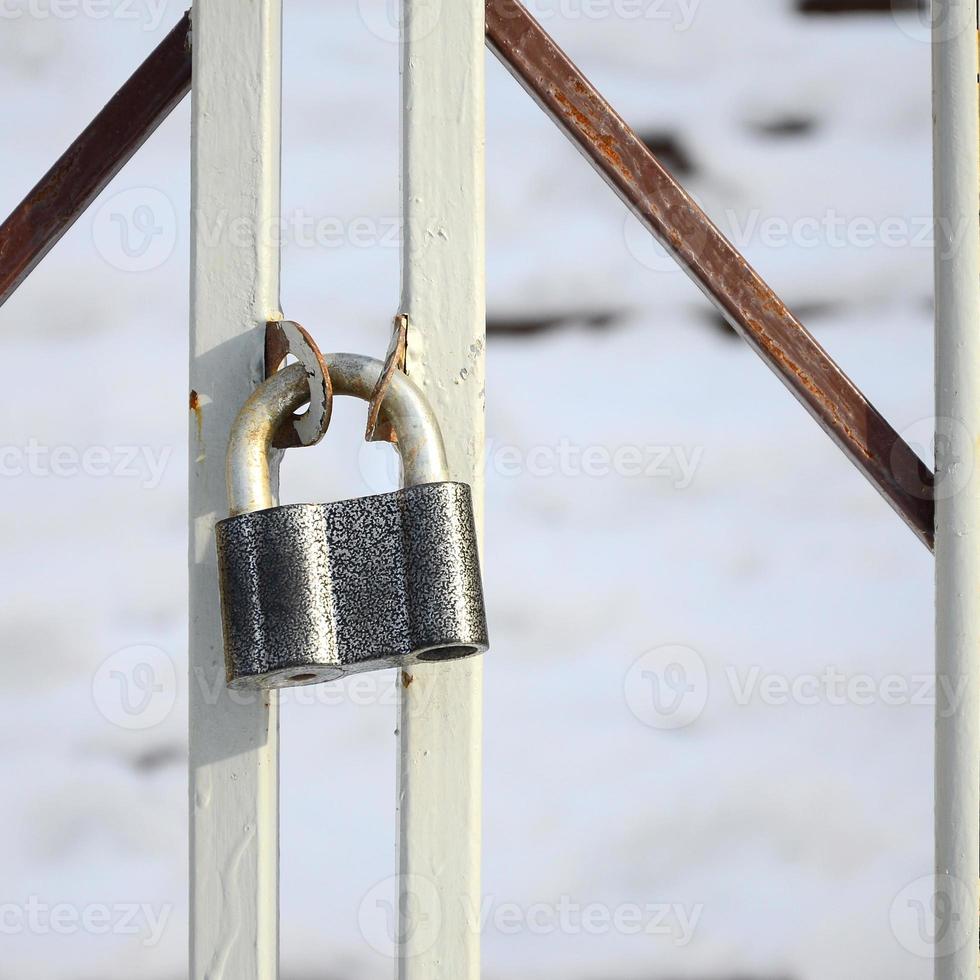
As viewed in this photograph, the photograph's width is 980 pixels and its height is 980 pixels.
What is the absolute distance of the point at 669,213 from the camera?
0.60m

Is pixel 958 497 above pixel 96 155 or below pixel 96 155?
below

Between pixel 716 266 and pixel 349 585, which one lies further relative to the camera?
pixel 716 266

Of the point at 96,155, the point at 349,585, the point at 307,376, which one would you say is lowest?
the point at 349,585

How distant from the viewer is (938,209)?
595mm

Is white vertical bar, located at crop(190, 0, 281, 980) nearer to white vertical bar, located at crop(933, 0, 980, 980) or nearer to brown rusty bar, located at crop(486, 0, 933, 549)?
brown rusty bar, located at crop(486, 0, 933, 549)

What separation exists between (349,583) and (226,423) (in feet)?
0.43

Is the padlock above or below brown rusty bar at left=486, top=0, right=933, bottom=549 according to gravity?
below

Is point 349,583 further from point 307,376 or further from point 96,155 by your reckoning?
point 96,155

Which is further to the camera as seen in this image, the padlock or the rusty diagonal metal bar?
the rusty diagonal metal bar

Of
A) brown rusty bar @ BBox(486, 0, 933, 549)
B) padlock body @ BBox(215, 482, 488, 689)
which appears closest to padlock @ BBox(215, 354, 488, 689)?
padlock body @ BBox(215, 482, 488, 689)

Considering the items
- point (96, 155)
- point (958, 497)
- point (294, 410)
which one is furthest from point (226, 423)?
point (958, 497)

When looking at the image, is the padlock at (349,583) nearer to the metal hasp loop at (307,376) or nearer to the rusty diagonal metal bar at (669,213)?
the metal hasp loop at (307,376)

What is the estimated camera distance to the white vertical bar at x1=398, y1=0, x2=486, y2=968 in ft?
1.88

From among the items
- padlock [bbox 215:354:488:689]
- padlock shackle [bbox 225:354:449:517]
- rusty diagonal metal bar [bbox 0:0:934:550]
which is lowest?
padlock [bbox 215:354:488:689]
